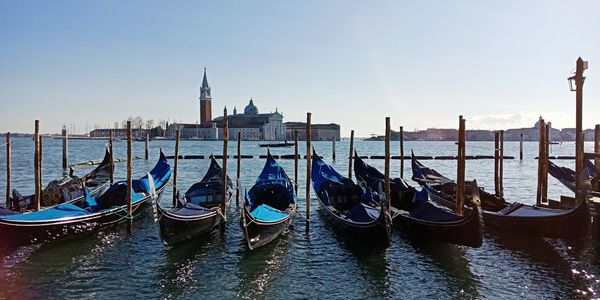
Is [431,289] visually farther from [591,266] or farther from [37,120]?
[37,120]

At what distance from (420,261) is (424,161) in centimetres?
2813

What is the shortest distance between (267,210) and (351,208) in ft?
6.96

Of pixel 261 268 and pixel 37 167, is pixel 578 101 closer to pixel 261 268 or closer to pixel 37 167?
pixel 261 268

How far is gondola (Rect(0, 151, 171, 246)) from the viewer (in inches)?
274

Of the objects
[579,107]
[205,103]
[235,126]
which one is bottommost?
A: [579,107]

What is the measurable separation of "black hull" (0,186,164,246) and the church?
→ 89601 millimetres

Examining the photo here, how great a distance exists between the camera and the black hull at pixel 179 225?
277 inches

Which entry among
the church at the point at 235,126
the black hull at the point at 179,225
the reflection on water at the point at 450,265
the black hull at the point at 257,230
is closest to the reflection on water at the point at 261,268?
the black hull at the point at 257,230

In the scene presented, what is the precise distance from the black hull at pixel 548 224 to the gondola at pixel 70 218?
6128 mm

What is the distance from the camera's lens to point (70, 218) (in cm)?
777

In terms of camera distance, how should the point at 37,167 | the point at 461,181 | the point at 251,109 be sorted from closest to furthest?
the point at 461,181, the point at 37,167, the point at 251,109

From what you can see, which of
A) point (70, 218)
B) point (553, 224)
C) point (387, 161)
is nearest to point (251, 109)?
point (70, 218)

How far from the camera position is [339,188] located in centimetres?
1035

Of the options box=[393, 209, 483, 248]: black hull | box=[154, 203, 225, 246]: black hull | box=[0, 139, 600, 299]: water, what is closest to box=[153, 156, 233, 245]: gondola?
box=[154, 203, 225, 246]: black hull
